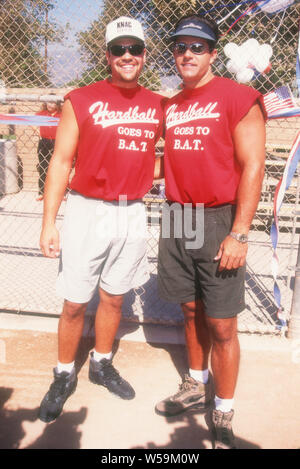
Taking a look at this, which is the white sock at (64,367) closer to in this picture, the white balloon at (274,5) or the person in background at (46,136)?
the white balloon at (274,5)

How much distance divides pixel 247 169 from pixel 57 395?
1791 millimetres

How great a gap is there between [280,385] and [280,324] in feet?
2.57

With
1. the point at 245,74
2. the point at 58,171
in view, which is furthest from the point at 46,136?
the point at 58,171

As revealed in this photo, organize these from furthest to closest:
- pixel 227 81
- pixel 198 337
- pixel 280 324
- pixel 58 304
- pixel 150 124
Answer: pixel 58 304 < pixel 280 324 < pixel 198 337 < pixel 150 124 < pixel 227 81

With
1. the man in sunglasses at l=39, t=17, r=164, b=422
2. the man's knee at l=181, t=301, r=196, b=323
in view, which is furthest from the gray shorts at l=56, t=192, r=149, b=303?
the man's knee at l=181, t=301, r=196, b=323

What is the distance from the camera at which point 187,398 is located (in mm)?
2383

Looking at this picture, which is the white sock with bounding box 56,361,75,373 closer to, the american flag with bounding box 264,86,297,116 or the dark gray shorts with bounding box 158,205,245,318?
the dark gray shorts with bounding box 158,205,245,318

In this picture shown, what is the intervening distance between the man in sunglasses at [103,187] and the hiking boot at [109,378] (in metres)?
0.01

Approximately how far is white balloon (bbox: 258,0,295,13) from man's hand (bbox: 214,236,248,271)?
200 centimetres

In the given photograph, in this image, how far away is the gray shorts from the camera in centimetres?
222

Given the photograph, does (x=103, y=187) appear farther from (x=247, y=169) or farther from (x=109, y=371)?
(x=109, y=371)

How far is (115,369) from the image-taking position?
2.59 m
